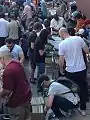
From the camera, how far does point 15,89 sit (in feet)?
23.3

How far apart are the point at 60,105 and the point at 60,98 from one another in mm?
154

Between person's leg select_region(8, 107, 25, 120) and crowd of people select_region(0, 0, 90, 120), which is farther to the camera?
person's leg select_region(8, 107, 25, 120)

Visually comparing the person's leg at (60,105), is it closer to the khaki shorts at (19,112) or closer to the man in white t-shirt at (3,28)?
the khaki shorts at (19,112)

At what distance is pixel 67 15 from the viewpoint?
19906 millimetres

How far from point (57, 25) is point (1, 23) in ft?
8.89

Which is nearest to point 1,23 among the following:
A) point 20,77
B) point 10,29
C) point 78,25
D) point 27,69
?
point 10,29

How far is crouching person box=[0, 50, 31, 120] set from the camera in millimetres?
6887

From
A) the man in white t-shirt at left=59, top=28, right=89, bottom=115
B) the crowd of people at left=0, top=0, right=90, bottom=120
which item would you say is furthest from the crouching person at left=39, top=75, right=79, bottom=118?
the man in white t-shirt at left=59, top=28, right=89, bottom=115

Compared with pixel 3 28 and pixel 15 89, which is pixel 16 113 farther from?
pixel 3 28

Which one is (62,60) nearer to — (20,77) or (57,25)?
(20,77)

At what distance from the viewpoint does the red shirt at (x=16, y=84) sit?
6859mm

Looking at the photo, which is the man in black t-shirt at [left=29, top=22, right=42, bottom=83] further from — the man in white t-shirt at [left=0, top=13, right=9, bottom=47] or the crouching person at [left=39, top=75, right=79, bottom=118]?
the crouching person at [left=39, top=75, right=79, bottom=118]

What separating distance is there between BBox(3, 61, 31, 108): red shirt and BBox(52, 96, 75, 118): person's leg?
1.89m

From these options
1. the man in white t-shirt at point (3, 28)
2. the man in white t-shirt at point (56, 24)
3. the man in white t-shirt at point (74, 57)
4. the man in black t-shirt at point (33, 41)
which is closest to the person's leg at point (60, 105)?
the man in white t-shirt at point (74, 57)
